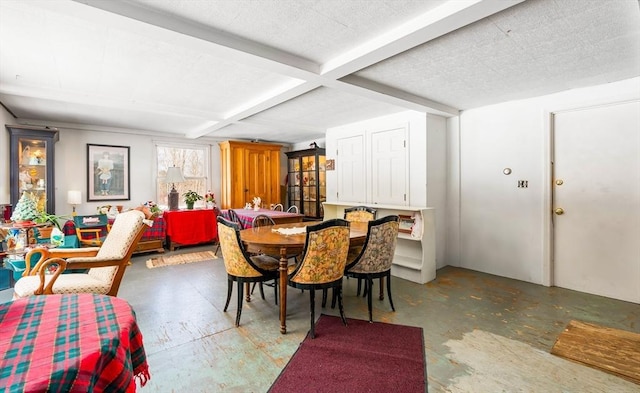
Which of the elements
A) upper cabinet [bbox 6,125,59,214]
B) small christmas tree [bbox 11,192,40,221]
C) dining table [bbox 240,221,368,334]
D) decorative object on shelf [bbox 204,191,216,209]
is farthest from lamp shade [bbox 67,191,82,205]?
dining table [bbox 240,221,368,334]

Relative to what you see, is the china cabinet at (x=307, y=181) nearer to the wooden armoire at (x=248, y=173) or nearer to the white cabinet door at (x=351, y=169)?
the wooden armoire at (x=248, y=173)

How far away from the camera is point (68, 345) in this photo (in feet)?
2.95

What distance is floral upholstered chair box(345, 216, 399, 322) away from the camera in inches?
112

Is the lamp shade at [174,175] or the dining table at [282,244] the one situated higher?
the lamp shade at [174,175]

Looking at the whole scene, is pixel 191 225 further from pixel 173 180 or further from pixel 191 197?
pixel 173 180

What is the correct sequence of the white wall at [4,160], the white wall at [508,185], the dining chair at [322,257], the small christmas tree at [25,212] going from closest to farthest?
the dining chair at [322,257]
the small christmas tree at [25,212]
the white wall at [508,185]
the white wall at [4,160]

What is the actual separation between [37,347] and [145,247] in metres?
5.15

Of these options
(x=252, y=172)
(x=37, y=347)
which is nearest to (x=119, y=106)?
(x=252, y=172)

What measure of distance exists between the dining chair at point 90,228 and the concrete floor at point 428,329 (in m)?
0.99

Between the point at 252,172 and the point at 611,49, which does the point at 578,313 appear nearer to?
the point at 611,49

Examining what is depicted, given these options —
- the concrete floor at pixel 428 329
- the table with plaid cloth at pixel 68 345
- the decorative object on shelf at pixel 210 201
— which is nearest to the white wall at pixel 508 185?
the concrete floor at pixel 428 329

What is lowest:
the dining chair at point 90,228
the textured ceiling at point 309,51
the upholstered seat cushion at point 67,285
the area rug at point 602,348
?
the area rug at point 602,348

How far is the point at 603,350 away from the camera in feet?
7.68

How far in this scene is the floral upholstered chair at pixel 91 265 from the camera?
2178mm
